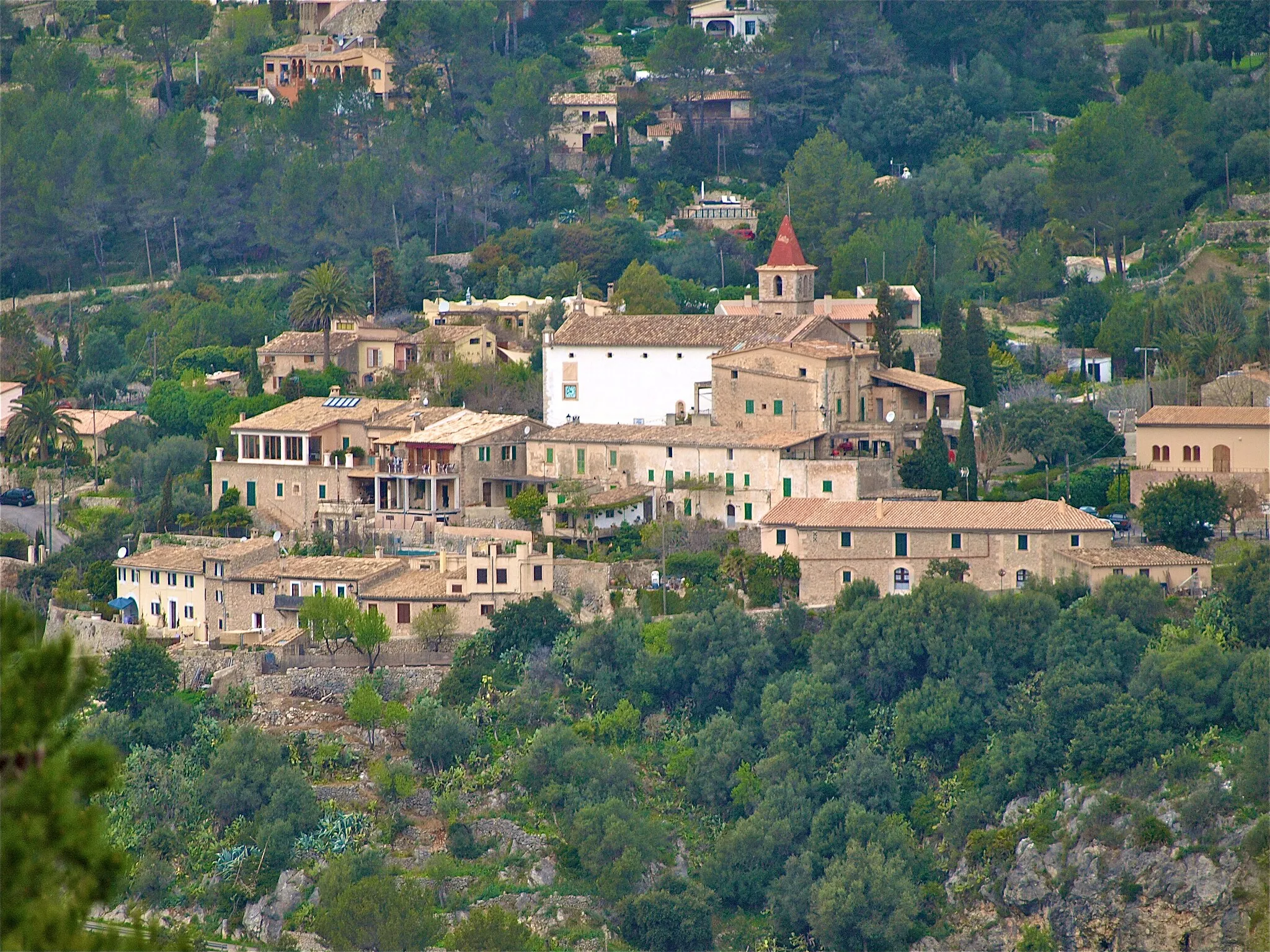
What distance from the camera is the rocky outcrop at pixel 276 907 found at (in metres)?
43.0

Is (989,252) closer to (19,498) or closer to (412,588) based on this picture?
(412,588)

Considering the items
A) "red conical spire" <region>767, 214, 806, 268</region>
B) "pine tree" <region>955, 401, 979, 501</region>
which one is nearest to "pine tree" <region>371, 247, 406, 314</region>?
"red conical spire" <region>767, 214, 806, 268</region>

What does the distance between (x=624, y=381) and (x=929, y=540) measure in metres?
9.49

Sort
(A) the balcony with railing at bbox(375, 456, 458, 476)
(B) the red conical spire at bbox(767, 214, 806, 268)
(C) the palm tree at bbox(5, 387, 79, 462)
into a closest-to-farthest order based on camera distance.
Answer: (A) the balcony with railing at bbox(375, 456, 458, 476) → (B) the red conical spire at bbox(767, 214, 806, 268) → (C) the palm tree at bbox(5, 387, 79, 462)

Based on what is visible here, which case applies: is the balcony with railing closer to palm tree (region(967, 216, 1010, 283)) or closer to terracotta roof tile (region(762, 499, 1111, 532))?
terracotta roof tile (region(762, 499, 1111, 532))

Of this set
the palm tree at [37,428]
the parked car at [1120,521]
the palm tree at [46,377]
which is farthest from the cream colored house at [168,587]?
the parked car at [1120,521]

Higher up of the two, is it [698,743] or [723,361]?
[723,361]

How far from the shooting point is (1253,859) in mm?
40531

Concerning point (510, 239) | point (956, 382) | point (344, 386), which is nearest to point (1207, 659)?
point (956, 382)

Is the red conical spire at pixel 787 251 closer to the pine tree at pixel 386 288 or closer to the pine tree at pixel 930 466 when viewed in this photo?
the pine tree at pixel 930 466

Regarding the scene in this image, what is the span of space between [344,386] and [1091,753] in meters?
22.5

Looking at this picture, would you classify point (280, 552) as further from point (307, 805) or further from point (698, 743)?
point (698, 743)

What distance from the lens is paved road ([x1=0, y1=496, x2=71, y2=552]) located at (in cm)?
5503

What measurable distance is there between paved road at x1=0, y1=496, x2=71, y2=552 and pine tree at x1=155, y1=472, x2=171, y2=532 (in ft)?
12.2
